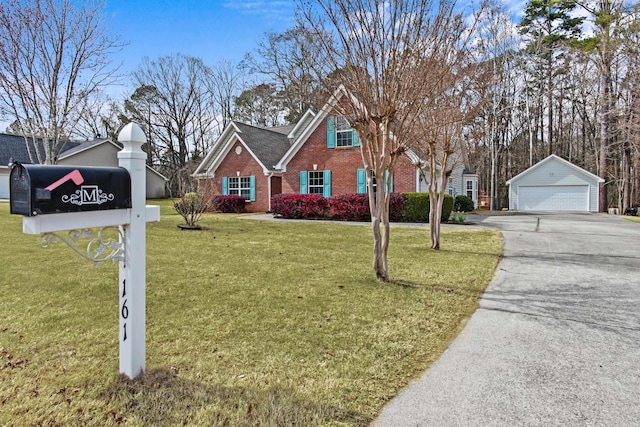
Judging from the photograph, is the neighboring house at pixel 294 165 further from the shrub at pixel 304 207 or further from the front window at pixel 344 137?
the shrub at pixel 304 207

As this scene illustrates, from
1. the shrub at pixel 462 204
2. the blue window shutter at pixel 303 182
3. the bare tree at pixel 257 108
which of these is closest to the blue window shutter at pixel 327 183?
the blue window shutter at pixel 303 182

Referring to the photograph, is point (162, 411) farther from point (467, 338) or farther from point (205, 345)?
point (467, 338)

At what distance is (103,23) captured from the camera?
10.9 metres

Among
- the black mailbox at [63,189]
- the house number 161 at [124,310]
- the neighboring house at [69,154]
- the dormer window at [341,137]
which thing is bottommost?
the house number 161 at [124,310]

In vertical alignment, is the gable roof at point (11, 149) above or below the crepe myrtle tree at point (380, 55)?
above

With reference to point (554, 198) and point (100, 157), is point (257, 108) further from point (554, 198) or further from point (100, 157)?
point (554, 198)

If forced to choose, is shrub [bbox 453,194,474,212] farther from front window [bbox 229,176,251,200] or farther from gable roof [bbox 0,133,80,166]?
gable roof [bbox 0,133,80,166]

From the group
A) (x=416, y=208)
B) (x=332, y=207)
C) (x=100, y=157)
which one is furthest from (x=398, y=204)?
(x=100, y=157)

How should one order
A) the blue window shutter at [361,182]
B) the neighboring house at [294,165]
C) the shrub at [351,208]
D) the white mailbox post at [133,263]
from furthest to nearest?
1. the neighboring house at [294,165]
2. the blue window shutter at [361,182]
3. the shrub at [351,208]
4. the white mailbox post at [133,263]

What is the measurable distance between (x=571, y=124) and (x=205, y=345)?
38.6 m

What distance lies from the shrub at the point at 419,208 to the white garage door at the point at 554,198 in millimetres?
14121

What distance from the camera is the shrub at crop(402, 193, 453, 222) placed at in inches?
603

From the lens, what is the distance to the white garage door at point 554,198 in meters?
25.2

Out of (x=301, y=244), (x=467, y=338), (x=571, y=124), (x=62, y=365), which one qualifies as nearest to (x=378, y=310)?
(x=467, y=338)
